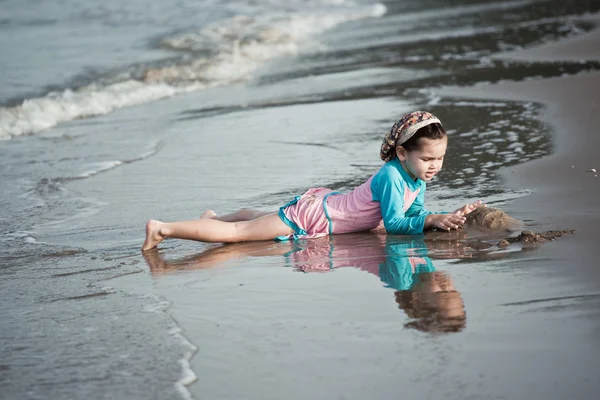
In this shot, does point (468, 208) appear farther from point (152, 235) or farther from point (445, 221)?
point (152, 235)

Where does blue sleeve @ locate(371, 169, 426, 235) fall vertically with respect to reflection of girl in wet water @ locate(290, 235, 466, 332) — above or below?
above

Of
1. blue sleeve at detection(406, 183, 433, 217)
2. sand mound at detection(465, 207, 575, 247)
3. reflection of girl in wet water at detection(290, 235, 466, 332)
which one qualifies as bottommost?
reflection of girl in wet water at detection(290, 235, 466, 332)

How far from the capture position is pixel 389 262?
4.79 m

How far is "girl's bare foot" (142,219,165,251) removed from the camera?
5484 millimetres

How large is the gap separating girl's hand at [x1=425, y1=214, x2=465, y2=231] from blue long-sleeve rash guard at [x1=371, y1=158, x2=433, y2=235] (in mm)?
74

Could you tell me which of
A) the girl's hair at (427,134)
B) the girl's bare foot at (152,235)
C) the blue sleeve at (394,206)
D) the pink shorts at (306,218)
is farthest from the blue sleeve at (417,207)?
→ the girl's bare foot at (152,235)

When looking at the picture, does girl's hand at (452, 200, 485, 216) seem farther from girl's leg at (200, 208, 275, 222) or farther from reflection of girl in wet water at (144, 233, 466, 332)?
girl's leg at (200, 208, 275, 222)

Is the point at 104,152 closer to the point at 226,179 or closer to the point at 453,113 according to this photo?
the point at 226,179

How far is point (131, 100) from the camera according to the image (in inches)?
519

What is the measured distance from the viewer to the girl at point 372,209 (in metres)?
5.27

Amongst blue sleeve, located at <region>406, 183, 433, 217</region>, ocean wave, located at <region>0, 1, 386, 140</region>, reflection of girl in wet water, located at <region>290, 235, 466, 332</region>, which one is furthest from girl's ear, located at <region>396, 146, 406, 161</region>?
ocean wave, located at <region>0, 1, 386, 140</region>

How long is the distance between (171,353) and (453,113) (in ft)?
20.2

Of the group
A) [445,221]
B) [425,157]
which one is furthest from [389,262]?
[425,157]

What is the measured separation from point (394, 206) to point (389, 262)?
69 centimetres
